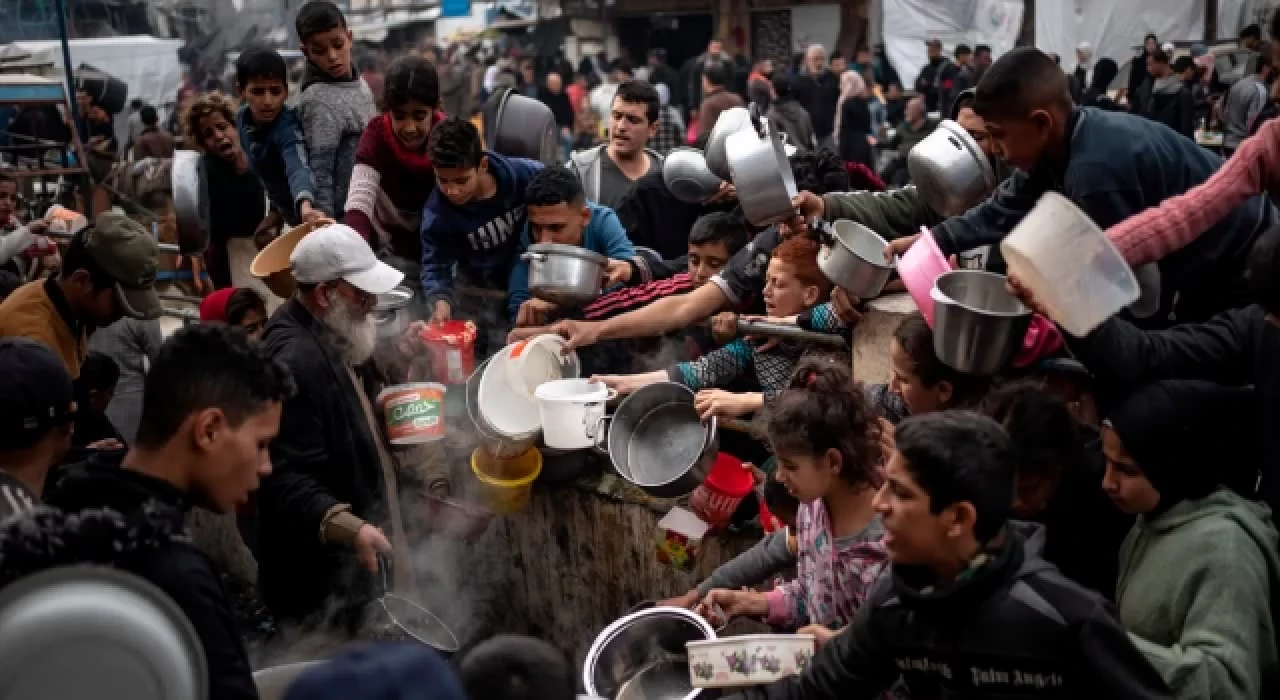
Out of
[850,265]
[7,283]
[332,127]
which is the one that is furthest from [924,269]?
[7,283]

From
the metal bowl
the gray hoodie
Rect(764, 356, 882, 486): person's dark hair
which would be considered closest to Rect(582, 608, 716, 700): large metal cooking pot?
Rect(764, 356, 882, 486): person's dark hair

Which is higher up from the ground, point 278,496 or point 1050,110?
point 1050,110

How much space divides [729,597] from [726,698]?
56 centimetres

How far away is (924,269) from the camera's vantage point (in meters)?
3.57

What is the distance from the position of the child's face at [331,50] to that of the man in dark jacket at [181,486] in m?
3.65

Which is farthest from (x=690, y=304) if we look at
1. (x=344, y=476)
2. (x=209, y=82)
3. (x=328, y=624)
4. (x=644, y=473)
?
(x=209, y=82)

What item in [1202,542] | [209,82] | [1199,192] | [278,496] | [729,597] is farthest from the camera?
[209,82]

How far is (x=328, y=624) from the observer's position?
174 inches

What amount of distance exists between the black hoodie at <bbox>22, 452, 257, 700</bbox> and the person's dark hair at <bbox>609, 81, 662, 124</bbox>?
4.20 m

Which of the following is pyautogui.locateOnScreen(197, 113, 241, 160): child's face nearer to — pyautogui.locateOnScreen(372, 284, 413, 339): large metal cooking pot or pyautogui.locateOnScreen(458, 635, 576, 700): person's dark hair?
pyautogui.locateOnScreen(372, 284, 413, 339): large metal cooking pot

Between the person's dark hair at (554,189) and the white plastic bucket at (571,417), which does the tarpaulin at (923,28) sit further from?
the white plastic bucket at (571,417)

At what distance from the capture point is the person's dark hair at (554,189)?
16.8 ft

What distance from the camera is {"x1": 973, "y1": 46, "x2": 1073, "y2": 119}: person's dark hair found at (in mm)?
3559

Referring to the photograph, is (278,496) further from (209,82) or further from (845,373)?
(209,82)
